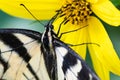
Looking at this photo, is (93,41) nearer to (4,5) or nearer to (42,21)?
(42,21)

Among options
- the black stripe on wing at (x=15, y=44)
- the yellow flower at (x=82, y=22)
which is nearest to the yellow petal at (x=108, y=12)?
the yellow flower at (x=82, y=22)

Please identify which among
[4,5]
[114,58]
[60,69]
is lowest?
[114,58]

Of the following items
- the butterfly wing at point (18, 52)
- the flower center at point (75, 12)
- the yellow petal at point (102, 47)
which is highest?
the butterfly wing at point (18, 52)

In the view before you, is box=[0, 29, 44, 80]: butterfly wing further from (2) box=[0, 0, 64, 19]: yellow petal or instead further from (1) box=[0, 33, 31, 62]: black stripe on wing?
(2) box=[0, 0, 64, 19]: yellow petal

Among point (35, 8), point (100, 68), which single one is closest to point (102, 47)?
point (100, 68)

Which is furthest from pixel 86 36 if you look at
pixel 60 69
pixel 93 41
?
pixel 60 69

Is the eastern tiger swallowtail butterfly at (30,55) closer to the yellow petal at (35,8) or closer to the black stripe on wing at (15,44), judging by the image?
the black stripe on wing at (15,44)
